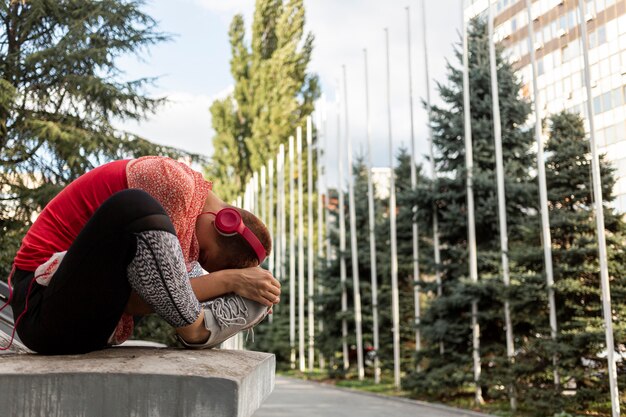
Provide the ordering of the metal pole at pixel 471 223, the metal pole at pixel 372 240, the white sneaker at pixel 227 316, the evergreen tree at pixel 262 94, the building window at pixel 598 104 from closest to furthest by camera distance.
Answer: the white sneaker at pixel 227 316, the building window at pixel 598 104, the metal pole at pixel 471 223, the metal pole at pixel 372 240, the evergreen tree at pixel 262 94

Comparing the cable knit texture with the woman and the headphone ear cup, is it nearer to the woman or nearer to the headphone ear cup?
the woman

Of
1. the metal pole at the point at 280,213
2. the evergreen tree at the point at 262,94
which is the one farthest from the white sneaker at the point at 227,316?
the evergreen tree at the point at 262,94

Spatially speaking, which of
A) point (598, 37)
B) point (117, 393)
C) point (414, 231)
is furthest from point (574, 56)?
point (117, 393)

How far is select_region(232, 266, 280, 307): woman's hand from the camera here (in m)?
2.14

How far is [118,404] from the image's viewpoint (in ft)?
4.77

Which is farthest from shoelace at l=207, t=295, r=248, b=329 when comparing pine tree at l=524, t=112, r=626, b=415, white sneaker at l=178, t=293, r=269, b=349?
pine tree at l=524, t=112, r=626, b=415

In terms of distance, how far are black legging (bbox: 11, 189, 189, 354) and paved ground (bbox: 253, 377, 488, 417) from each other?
29.1 feet

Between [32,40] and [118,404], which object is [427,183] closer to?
[32,40]

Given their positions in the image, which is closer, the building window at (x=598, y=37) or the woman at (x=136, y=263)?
the woman at (x=136, y=263)

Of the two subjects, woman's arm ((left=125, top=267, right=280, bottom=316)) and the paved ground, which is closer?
woman's arm ((left=125, top=267, right=280, bottom=316))

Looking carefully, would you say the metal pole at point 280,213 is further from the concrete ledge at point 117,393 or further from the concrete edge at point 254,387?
→ the concrete ledge at point 117,393

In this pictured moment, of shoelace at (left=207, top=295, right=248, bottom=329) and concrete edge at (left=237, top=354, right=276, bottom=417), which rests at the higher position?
shoelace at (left=207, top=295, right=248, bottom=329)

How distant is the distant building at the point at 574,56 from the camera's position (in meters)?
11.6

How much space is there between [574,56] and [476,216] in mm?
3062
